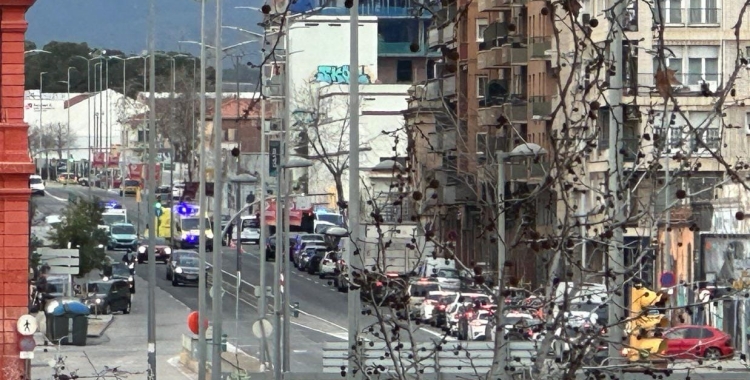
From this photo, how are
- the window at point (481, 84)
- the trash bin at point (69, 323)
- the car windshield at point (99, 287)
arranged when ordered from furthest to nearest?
the window at point (481, 84) → the car windshield at point (99, 287) → the trash bin at point (69, 323)

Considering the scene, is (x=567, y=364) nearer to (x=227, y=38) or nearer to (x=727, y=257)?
(x=727, y=257)

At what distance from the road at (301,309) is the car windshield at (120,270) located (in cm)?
223

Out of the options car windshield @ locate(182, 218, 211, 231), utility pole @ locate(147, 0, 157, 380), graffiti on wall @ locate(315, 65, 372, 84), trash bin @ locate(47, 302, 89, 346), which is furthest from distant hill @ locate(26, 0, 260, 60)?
trash bin @ locate(47, 302, 89, 346)

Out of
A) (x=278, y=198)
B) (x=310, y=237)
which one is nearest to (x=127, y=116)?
(x=310, y=237)

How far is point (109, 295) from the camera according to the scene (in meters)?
64.3

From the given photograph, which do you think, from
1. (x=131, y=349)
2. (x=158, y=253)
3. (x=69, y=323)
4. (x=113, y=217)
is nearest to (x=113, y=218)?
(x=113, y=217)

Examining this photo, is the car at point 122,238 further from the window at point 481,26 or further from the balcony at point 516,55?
the balcony at point 516,55

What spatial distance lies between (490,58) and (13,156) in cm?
3608

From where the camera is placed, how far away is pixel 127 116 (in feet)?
499

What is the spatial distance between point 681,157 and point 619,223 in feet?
1.41

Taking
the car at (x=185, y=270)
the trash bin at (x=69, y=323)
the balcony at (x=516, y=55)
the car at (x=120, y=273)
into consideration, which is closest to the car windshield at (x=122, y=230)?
the car at (x=185, y=270)

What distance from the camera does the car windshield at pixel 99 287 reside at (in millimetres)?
64688

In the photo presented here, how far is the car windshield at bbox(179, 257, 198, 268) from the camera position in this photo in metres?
74.6

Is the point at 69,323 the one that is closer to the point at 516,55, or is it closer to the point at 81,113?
the point at 516,55
